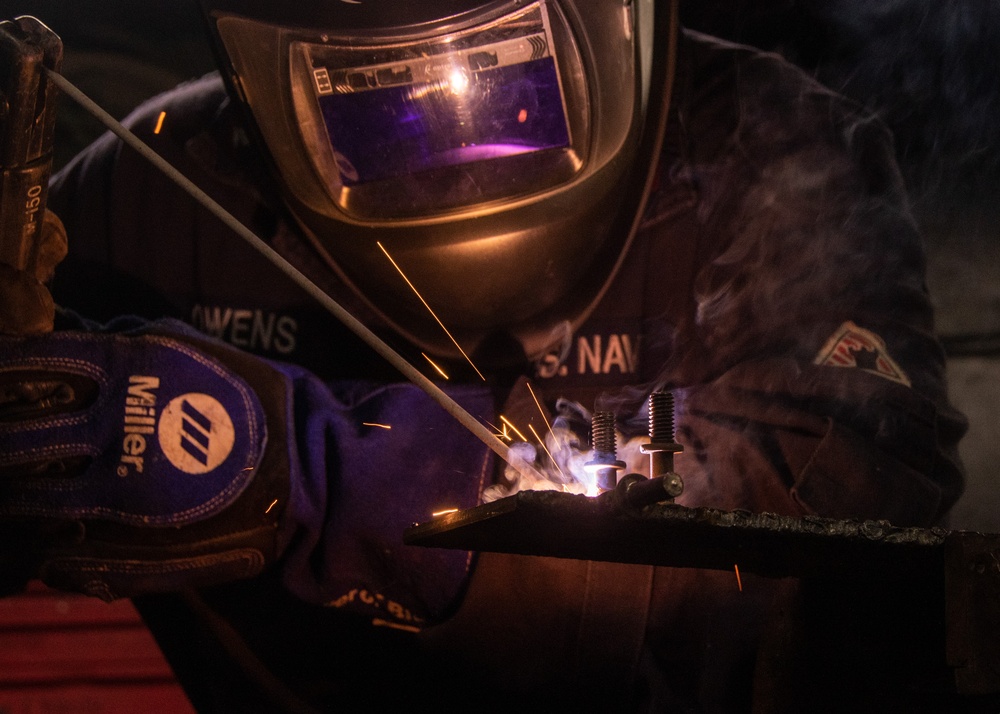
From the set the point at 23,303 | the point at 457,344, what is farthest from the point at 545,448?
the point at 23,303

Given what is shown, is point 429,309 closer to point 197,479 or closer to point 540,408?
point 540,408

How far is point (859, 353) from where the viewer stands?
1.08m

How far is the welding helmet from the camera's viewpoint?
1115 mm

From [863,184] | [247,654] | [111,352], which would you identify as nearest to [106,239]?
[111,352]

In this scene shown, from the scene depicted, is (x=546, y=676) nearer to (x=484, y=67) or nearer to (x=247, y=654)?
(x=247, y=654)

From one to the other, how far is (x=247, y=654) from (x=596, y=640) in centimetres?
66

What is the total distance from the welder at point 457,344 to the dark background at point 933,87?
10.3 inches

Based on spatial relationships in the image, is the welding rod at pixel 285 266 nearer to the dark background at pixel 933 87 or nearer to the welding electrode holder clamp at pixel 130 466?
the welding electrode holder clamp at pixel 130 466

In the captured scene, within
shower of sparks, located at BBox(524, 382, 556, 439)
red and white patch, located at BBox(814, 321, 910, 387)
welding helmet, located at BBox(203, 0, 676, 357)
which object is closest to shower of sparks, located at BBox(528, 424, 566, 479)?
shower of sparks, located at BBox(524, 382, 556, 439)

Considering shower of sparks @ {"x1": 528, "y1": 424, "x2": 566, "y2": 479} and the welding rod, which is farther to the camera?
shower of sparks @ {"x1": 528, "y1": 424, "x2": 566, "y2": 479}

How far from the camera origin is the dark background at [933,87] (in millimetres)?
1648

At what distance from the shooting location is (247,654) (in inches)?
52.8

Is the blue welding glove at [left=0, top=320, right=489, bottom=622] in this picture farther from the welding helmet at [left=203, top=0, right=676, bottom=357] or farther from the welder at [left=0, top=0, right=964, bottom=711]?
the welding helmet at [left=203, top=0, right=676, bottom=357]

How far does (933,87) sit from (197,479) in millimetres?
1593
